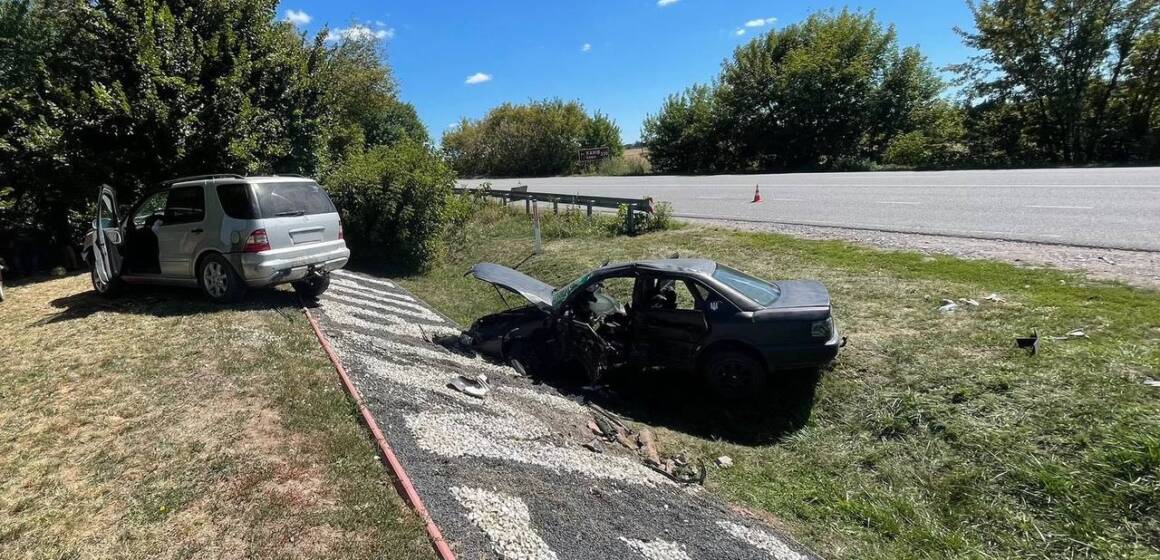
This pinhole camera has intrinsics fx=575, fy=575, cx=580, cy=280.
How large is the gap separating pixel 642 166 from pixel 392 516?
3499 cm

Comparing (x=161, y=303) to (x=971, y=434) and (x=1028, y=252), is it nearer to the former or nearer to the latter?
(x=971, y=434)

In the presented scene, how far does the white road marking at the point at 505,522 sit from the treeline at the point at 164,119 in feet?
31.7

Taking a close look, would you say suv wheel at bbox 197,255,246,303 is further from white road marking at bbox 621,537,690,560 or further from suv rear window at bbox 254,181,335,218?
white road marking at bbox 621,537,690,560

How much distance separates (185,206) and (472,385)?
16.6 ft

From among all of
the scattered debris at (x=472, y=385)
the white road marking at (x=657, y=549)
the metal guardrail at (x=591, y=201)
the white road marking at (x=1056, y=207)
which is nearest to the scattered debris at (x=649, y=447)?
A: the white road marking at (x=657, y=549)

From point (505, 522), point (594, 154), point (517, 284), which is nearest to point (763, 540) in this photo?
point (505, 522)

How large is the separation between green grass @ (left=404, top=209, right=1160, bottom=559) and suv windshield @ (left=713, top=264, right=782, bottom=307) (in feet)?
3.29

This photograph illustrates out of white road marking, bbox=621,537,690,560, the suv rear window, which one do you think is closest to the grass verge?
white road marking, bbox=621,537,690,560

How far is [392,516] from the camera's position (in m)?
3.24

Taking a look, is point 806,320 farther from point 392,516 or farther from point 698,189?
point 698,189

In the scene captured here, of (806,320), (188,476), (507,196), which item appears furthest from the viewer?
(507,196)

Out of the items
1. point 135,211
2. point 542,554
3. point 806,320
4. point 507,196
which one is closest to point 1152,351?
point 806,320

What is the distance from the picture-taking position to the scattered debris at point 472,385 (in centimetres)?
544

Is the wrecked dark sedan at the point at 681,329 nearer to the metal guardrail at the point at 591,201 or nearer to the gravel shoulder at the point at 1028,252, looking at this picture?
the gravel shoulder at the point at 1028,252
